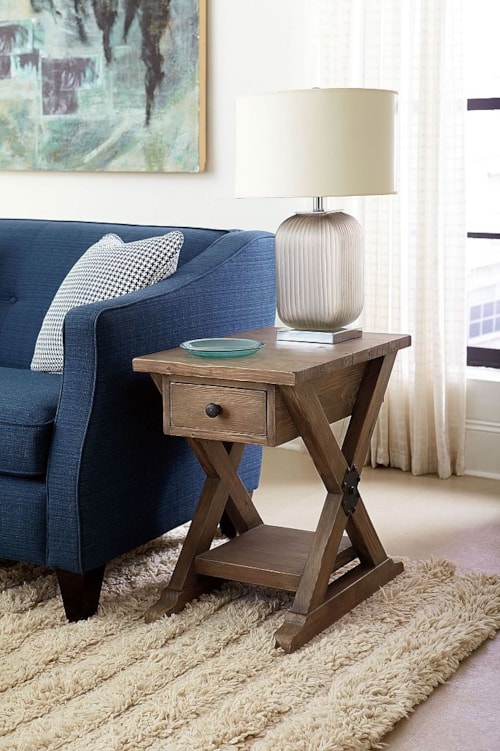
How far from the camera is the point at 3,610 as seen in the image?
8.08ft

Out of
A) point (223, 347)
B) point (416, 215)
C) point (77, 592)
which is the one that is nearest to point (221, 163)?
Result: point (416, 215)

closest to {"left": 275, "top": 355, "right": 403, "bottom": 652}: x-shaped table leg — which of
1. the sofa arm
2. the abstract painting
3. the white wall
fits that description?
the sofa arm

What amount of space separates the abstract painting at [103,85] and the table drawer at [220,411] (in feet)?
6.67

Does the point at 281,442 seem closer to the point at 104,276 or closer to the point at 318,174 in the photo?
the point at 318,174

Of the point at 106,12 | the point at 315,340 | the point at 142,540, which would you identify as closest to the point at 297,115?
the point at 315,340

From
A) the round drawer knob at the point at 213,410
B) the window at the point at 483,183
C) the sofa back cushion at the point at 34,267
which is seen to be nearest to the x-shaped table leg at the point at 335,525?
the round drawer knob at the point at 213,410

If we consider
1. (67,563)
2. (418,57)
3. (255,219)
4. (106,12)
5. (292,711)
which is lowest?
(292,711)

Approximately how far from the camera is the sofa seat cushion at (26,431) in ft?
7.86

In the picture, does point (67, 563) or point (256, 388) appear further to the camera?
point (67, 563)

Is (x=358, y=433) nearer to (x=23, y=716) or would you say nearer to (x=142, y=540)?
(x=142, y=540)

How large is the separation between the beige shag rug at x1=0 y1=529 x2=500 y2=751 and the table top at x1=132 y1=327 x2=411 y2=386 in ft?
1.87

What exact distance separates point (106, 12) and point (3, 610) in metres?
2.71

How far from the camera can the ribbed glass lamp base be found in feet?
8.17

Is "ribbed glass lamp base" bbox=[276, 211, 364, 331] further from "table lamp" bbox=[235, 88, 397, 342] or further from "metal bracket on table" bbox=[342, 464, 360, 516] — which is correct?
"metal bracket on table" bbox=[342, 464, 360, 516]
